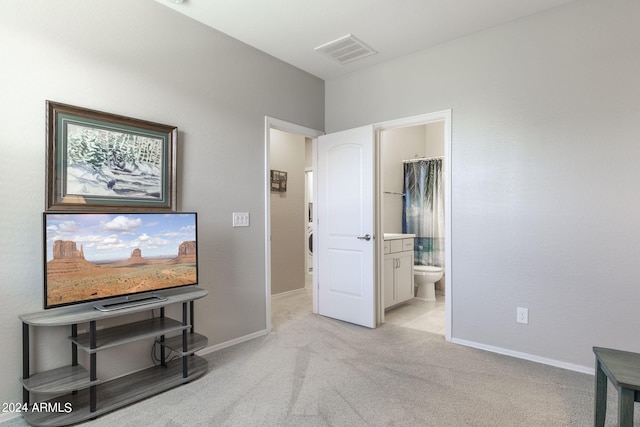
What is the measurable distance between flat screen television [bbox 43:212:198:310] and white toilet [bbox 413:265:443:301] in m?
3.04

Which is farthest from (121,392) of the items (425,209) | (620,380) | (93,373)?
(425,209)

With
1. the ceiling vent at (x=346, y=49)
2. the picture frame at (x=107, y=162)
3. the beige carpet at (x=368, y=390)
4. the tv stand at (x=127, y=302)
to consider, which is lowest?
the beige carpet at (x=368, y=390)

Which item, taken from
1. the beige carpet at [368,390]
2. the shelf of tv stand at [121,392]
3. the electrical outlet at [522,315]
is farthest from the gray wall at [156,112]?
the electrical outlet at [522,315]

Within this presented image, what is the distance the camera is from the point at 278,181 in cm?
501

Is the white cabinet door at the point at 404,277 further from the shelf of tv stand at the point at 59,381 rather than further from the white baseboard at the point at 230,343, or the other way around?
the shelf of tv stand at the point at 59,381

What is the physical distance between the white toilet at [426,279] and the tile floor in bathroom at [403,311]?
0.11 metres

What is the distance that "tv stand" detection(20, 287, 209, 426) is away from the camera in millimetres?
1907

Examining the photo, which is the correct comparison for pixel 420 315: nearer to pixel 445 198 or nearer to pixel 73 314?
pixel 445 198

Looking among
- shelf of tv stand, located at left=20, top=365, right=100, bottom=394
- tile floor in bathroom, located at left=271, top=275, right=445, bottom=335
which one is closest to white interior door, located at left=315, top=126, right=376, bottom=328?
tile floor in bathroom, located at left=271, top=275, right=445, bottom=335

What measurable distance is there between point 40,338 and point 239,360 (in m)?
1.30

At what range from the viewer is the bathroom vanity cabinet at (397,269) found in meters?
3.99

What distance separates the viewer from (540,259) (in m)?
2.72

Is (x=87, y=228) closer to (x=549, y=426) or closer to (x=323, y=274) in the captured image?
(x=323, y=274)

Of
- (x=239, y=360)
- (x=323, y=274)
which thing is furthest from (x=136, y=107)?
(x=323, y=274)
